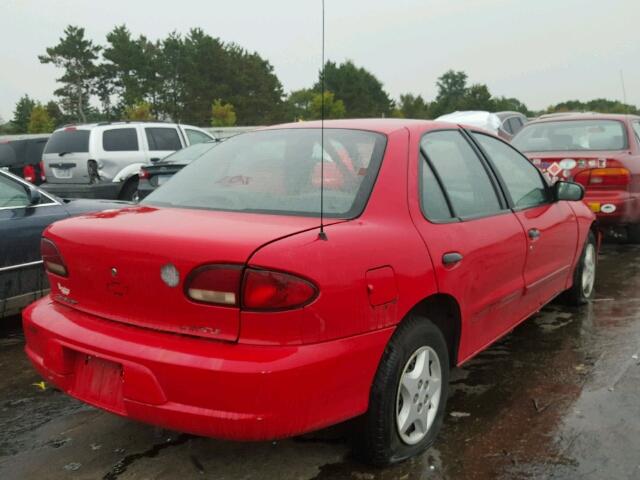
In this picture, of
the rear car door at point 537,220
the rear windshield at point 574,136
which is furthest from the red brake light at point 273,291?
the rear windshield at point 574,136

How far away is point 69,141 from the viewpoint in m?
11.3

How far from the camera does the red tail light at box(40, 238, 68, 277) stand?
278 cm

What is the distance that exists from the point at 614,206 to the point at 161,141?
8.33m

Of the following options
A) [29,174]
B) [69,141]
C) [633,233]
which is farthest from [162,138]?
[633,233]

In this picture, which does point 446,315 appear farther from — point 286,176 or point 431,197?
point 286,176

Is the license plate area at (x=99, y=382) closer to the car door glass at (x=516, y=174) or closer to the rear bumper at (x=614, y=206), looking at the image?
the car door glass at (x=516, y=174)

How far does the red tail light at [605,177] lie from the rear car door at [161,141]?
757 cm

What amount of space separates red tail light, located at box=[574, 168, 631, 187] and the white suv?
7.29 meters

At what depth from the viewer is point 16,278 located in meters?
4.45

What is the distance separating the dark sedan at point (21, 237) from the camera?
441 cm

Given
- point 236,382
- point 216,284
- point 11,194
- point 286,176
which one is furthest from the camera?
point 11,194

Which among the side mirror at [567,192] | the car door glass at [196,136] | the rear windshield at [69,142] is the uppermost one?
the car door glass at [196,136]

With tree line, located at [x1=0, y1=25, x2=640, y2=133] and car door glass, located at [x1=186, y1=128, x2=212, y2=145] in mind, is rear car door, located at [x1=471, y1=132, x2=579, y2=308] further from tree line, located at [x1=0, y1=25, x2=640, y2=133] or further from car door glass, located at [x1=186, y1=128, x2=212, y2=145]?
tree line, located at [x1=0, y1=25, x2=640, y2=133]

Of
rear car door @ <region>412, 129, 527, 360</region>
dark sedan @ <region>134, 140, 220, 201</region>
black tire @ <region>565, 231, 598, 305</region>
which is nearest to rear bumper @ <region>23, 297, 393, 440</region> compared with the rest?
rear car door @ <region>412, 129, 527, 360</region>
